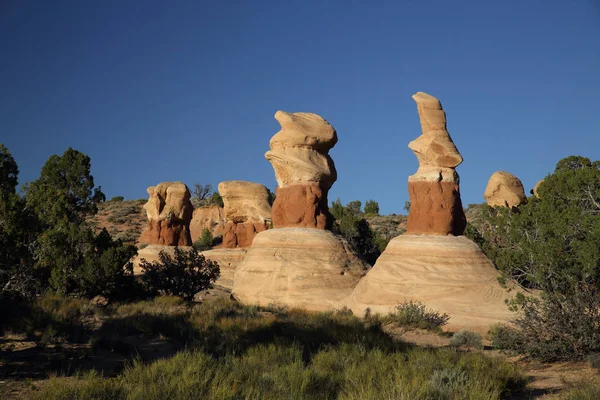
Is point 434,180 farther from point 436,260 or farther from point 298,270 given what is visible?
point 298,270

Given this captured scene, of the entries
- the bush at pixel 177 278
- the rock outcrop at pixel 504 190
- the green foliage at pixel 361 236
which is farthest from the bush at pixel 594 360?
the rock outcrop at pixel 504 190

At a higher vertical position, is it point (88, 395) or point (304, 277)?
point (304, 277)

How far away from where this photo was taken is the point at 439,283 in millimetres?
17500

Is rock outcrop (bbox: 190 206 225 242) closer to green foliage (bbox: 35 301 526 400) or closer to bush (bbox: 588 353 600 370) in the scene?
green foliage (bbox: 35 301 526 400)

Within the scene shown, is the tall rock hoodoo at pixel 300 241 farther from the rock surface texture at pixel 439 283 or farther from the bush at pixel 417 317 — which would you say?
the bush at pixel 417 317

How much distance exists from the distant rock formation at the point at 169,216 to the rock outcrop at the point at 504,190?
20.2 metres

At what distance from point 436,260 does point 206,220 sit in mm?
46093

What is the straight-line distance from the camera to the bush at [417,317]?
15.9 metres

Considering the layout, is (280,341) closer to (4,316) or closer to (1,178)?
(4,316)

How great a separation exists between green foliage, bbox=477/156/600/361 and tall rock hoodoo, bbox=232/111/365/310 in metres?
6.80

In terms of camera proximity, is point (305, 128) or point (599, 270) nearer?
point (599, 270)

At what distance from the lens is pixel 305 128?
23.0 metres

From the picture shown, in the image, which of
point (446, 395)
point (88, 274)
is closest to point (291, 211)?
point (88, 274)

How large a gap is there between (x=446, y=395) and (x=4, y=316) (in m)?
10.7
